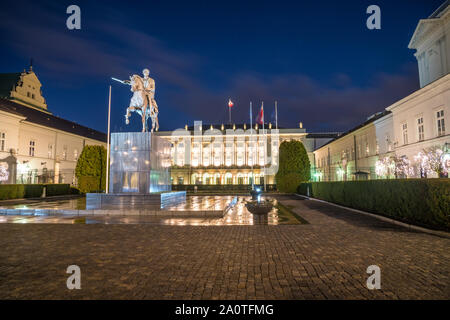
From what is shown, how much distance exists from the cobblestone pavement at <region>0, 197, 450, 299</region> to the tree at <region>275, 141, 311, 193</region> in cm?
2457

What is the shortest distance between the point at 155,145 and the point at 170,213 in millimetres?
4669

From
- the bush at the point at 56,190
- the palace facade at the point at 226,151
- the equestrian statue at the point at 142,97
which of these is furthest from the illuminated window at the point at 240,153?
the equestrian statue at the point at 142,97

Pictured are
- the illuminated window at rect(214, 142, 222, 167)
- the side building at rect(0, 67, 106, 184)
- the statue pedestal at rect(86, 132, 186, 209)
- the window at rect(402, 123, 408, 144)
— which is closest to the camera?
the statue pedestal at rect(86, 132, 186, 209)

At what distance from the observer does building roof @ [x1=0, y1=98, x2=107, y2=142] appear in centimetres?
3628

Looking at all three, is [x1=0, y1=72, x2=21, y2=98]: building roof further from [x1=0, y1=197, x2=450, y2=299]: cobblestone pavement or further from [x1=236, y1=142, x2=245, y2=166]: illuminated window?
[x1=236, y1=142, x2=245, y2=166]: illuminated window

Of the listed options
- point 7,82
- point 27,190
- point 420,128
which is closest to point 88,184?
point 27,190

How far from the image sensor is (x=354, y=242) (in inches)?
282

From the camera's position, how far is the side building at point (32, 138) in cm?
3394

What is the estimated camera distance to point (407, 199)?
1025 cm

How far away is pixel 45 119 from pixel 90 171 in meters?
17.4

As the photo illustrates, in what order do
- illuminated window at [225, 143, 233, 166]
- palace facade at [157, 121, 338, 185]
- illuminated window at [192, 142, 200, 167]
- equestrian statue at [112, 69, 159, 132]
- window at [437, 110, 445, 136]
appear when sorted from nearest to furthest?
equestrian statue at [112, 69, 159, 132]
window at [437, 110, 445, 136]
palace facade at [157, 121, 338, 185]
illuminated window at [192, 142, 200, 167]
illuminated window at [225, 143, 233, 166]

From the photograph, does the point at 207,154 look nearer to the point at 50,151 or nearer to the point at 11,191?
the point at 50,151

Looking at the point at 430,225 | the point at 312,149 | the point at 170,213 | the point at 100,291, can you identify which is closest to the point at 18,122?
the point at 170,213

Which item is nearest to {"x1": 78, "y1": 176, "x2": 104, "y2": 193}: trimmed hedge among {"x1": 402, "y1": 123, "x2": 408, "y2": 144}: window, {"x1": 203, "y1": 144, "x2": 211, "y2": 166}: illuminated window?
{"x1": 402, "y1": 123, "x2": 408, "y2": 144}: window
